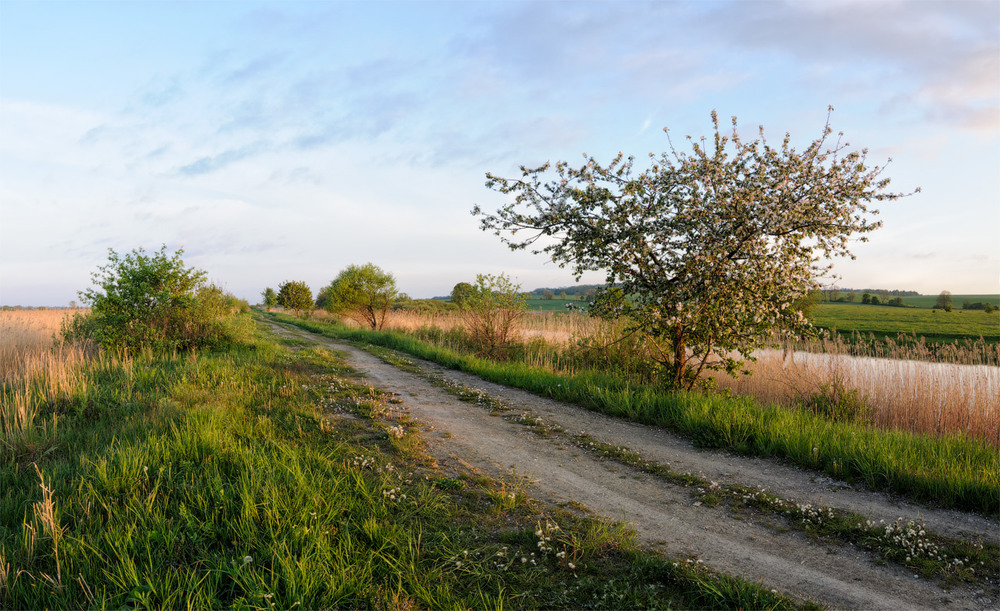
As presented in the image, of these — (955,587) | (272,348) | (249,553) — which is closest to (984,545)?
(955,587)

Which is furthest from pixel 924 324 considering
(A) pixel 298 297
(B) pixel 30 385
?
(A) pixel 298 297

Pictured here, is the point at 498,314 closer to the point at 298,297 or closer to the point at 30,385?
the point at 30,385

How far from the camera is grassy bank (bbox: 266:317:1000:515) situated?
530 cm

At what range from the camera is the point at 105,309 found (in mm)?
12648

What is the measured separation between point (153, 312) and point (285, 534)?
40.1 feet

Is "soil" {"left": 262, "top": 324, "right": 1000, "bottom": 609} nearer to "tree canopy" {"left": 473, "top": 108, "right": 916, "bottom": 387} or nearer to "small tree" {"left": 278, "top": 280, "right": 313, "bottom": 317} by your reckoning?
"tree canopy" {"left": 473, "top": 108, "right": 916, "bottom": 387}

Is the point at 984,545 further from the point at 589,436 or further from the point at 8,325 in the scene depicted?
the point at 8,325

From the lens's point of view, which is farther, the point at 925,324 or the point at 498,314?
Result: the point at 925,324

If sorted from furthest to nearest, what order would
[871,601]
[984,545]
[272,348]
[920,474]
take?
1. [272,348]
2. [920,474]
3. [984,545]
4. [871,601]

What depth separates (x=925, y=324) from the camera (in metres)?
38.2

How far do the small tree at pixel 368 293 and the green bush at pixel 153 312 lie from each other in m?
17.1

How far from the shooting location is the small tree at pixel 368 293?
104 feet

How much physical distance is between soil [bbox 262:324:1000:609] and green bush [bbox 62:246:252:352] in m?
8.61

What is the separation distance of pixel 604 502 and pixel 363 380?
7.40m
